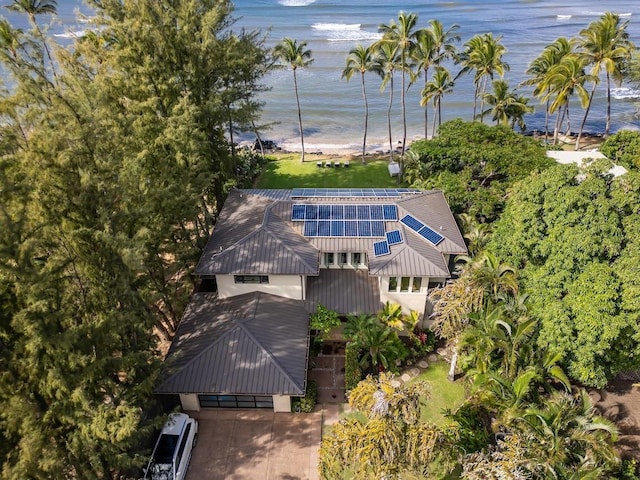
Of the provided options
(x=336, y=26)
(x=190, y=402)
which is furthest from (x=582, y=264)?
(x=336, y=26)

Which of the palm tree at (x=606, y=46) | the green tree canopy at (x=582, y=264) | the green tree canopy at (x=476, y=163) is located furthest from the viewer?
the palm tree at (x=606, y=46)

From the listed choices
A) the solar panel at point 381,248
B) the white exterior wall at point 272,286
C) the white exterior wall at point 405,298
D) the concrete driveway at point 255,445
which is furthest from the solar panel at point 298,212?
the concrete driveway at point 255,445

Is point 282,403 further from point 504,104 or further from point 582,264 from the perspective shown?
point 504,104

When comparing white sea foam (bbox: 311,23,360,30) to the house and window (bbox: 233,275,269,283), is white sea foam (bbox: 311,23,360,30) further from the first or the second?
window (bbox: 233,275,269,283)

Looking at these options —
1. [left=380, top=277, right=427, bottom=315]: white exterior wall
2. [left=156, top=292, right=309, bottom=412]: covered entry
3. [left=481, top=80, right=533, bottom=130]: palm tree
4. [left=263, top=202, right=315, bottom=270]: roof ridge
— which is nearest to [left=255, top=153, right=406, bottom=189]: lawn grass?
[left=481, top=80, right=533, bottom=130]: palm tree

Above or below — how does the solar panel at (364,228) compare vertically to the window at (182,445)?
above

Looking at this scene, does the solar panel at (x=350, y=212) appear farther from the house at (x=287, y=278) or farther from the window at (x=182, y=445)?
the window at (x=182, y=445)
